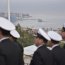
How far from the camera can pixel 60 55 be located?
6172 mm

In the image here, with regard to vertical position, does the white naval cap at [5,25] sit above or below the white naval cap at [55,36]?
above

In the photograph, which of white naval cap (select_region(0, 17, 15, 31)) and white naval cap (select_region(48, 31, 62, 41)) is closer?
white naval cap (select_region(0, 17, 15, 31))

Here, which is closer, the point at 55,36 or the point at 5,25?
the point at 5,25

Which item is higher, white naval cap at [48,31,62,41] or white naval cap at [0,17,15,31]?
white naval cap at [0,17,15,31]

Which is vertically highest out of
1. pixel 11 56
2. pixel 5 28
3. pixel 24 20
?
pixel 5 28

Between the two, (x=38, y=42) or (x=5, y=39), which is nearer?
(x=5, y=39)

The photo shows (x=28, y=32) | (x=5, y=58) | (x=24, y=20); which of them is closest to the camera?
(x=5, y=58)

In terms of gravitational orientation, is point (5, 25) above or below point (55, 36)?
above

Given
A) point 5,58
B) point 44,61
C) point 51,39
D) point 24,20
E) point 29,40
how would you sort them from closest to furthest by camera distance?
point 5,58 < point 44,61 < point 51,39 < point 29,40 < point 24,20

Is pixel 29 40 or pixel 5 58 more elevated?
pixel 5 58

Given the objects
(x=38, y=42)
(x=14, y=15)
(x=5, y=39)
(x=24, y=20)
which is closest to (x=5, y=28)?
(x=5, y=39)

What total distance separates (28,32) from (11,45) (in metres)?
8.85

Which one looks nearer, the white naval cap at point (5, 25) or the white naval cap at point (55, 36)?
the white naval cap at point (5, 25)

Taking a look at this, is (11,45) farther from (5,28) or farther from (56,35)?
(56,35)
